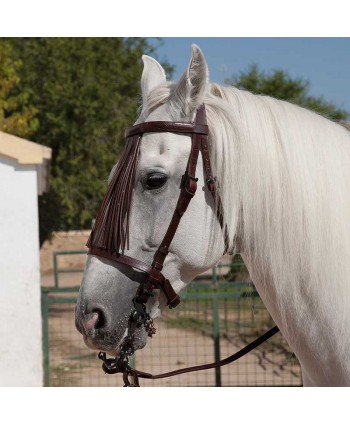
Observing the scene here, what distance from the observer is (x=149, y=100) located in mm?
2273

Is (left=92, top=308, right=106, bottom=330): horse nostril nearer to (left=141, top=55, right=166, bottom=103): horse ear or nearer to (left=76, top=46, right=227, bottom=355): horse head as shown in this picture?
(left=76, top=46, right=227, bottom=355): horse head

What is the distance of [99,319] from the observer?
2.13 meters

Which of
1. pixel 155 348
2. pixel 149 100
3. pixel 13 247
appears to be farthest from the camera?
pixel 155 348

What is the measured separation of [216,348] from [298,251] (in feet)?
16.6

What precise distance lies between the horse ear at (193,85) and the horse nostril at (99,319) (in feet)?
2.52

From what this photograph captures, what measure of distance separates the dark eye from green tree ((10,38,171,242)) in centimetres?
1336

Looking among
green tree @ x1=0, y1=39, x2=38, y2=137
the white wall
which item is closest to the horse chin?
the white wall

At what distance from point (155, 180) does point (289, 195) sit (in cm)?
47

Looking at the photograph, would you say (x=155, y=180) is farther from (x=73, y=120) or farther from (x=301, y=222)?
(x=73, y=120)

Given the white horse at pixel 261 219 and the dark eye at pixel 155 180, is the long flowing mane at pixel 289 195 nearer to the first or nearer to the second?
the white horse at pixel 261 219

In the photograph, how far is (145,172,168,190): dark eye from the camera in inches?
83.9

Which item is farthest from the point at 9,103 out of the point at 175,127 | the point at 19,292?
the point at 175,127
